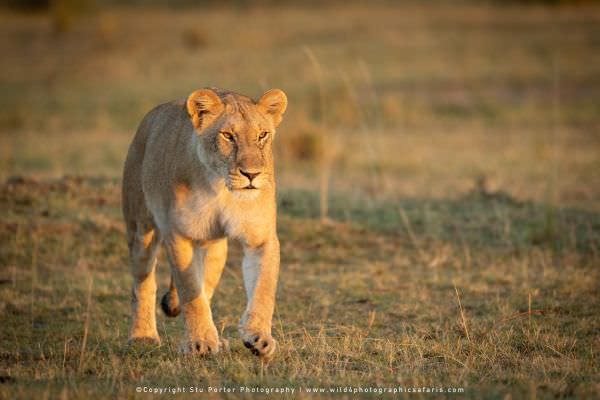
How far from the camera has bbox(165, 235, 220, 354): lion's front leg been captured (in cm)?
574

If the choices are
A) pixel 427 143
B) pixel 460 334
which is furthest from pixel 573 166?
pixel 460 334

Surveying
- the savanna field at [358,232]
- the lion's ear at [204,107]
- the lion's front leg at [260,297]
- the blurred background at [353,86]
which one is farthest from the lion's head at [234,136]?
the blurred background at [353,86]

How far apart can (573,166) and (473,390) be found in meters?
10.6

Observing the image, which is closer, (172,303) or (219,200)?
(219,200)

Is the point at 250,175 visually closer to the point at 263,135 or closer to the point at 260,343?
the point at 263,135

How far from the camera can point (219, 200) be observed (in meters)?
5.66

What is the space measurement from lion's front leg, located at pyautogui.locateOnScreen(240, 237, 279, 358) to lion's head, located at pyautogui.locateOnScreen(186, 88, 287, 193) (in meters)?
0.44

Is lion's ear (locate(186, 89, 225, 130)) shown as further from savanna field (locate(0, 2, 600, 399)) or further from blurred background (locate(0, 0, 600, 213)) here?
blurred background (locate(0, 0, 600, 213))

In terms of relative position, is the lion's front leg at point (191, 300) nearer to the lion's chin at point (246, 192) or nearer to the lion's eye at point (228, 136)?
the lion's chin at point (246, 192)

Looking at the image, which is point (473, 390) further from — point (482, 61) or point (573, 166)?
point (482, 61)

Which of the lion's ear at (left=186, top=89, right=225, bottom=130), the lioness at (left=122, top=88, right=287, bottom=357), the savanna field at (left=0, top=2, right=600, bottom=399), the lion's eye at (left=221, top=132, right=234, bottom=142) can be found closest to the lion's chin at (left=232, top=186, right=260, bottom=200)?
the lioness at (left=122, top=88, right=287, bottom=357)

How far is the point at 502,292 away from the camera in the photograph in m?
8.00

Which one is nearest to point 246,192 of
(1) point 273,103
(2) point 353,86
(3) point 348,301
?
(1) point 273,103

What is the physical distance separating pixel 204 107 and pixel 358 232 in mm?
4434
